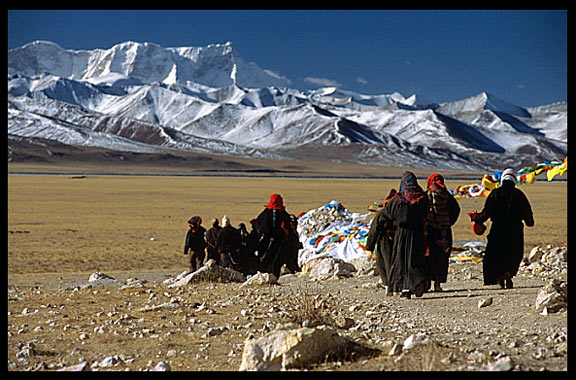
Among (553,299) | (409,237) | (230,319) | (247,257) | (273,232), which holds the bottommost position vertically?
(230,319)

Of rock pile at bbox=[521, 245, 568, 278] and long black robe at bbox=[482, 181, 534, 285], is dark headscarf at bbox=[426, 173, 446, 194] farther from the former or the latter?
rock pile at bbox=[521, 245, 568, 278]

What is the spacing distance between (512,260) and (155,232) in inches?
590

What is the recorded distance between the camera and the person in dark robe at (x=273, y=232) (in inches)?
418

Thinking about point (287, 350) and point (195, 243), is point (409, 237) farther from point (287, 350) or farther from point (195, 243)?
point (195, 243)

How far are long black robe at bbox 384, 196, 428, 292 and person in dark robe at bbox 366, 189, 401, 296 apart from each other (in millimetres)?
123

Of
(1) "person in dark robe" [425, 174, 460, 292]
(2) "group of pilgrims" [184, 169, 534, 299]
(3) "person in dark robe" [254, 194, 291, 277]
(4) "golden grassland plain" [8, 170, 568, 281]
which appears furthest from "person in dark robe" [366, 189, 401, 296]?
(4) "golden grassland plain" [8, 170, 568, 281]

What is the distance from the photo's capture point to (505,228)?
823cm

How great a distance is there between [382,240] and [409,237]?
1.58 feet

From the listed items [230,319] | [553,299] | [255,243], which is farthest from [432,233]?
[255,243]

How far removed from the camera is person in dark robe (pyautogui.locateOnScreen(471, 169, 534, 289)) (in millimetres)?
8203

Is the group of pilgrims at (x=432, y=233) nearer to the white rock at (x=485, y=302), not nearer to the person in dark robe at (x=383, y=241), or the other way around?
the person in dark robe at (x=383, y=241)

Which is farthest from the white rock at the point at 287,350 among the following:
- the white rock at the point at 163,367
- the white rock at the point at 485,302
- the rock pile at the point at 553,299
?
the white rock at the point at 485,302

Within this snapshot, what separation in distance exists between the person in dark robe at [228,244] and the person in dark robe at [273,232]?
1228 mm

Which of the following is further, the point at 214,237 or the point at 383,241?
the point at 214,237
